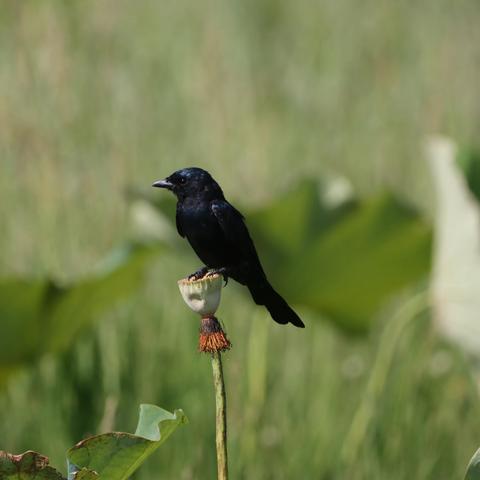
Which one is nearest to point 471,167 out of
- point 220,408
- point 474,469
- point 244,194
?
point 244,194

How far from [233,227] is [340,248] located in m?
1.76

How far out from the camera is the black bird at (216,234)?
99cm

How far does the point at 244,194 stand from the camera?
4.37 metres

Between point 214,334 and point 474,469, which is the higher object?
point 214,334

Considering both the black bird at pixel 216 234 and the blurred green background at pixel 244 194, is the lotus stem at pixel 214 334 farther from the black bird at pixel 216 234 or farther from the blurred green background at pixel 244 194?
the blurred green background at pixel 244 194

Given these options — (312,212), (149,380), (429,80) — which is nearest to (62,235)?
(149,380)

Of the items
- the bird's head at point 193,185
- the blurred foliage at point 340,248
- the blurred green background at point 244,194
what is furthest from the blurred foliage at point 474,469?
the blurred foliage at point 340,248

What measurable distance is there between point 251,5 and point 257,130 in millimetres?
1795

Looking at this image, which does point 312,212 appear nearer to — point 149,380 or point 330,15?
point 149,380

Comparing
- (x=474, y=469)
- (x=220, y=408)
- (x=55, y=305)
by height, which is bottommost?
(x=55, y=305)

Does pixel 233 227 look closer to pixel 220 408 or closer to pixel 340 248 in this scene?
pixel 220 408

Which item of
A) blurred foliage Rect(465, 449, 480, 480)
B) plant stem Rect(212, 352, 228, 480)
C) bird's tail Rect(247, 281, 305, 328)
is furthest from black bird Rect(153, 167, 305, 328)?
blurred foliage Rect(465, 449, 480, 480)

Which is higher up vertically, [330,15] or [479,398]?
[330,15]

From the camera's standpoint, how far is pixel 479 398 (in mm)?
3701
